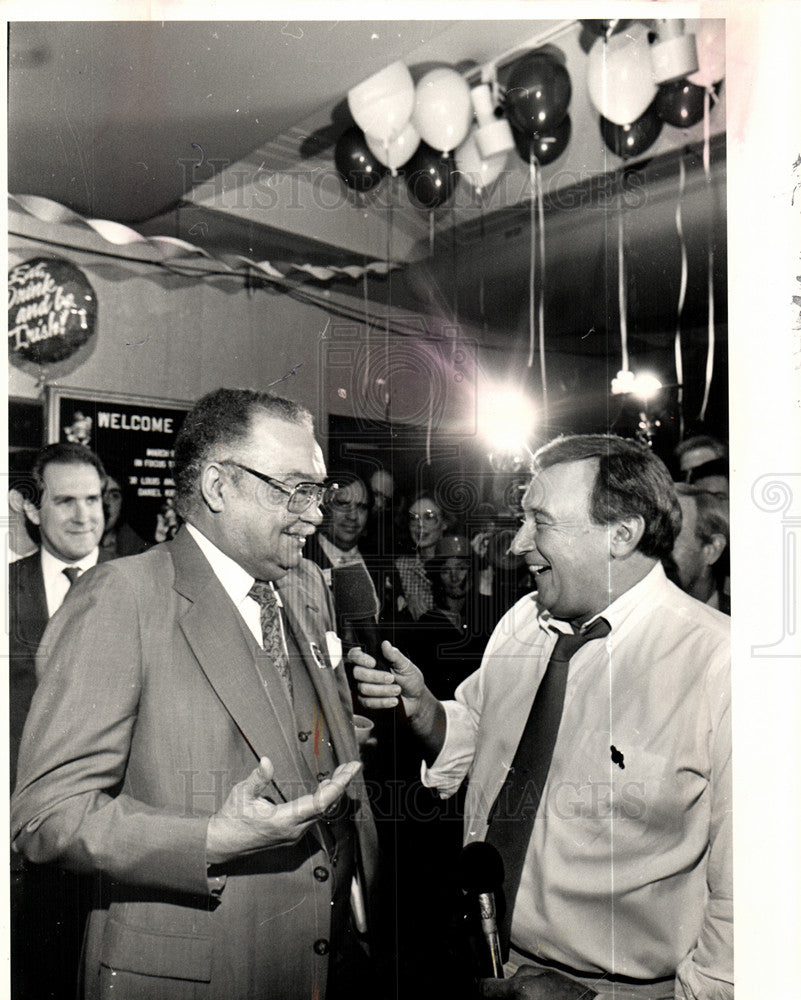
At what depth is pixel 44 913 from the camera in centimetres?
140

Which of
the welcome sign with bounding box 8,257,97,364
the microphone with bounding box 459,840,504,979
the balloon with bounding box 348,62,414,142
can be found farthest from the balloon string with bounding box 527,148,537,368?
the microphone with bounding box 459,840,504,979

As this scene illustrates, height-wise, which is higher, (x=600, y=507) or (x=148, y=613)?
(x=600, y=507)

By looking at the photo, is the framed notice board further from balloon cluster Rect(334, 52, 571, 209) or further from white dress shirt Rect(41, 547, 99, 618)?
balloon cluster Rect(334, 52, 571, 209)

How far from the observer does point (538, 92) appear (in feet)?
4.57

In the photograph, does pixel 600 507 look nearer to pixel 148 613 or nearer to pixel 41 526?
pixel 148 613

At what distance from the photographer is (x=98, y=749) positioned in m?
1.35

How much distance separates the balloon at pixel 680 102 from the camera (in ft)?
4.65

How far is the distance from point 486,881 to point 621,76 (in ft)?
4.77

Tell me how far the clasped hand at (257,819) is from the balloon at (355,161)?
1035mm

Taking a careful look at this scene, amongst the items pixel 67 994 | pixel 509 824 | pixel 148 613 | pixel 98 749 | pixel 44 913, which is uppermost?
pixel 148 613

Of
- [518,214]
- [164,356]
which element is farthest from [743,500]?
[164,356]

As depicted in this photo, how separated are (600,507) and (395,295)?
528mm

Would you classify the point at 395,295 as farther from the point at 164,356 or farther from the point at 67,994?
the point at 67,994
